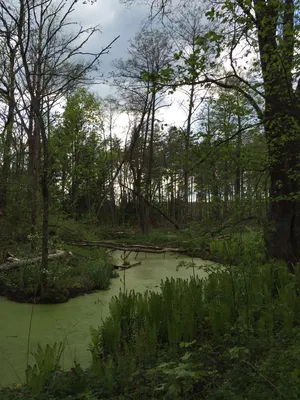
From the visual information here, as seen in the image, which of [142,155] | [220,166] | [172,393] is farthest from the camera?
[142,155]

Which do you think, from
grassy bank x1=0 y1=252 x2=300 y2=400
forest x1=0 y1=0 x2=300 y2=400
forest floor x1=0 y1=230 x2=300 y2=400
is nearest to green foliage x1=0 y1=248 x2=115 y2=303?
forest x1=0 y1=0 x2=300 y2=400

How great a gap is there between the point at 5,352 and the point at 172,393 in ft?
7.44

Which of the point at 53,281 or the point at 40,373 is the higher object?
the point at 53,281

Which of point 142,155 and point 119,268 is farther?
point 142,155

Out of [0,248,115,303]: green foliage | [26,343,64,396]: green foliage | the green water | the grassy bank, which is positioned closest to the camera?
the grassy bank

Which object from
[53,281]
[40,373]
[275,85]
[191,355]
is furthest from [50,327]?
[275,85]

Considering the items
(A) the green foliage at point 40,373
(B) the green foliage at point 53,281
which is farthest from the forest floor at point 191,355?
(B) the green foliage at point 53,281

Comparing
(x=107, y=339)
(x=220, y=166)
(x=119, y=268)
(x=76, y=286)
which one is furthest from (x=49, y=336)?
(x=119, y=268)

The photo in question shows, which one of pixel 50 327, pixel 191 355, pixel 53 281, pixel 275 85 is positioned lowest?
pixel 50 327

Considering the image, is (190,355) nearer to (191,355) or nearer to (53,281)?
(191,355)

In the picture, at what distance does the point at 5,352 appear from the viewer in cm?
376

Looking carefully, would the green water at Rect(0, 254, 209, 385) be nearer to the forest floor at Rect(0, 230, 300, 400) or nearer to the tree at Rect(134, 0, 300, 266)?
the forest floor at Rect(0, 230, 300, 400)

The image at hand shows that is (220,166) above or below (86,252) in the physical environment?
above

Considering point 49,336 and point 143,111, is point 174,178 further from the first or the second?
point 143,111
